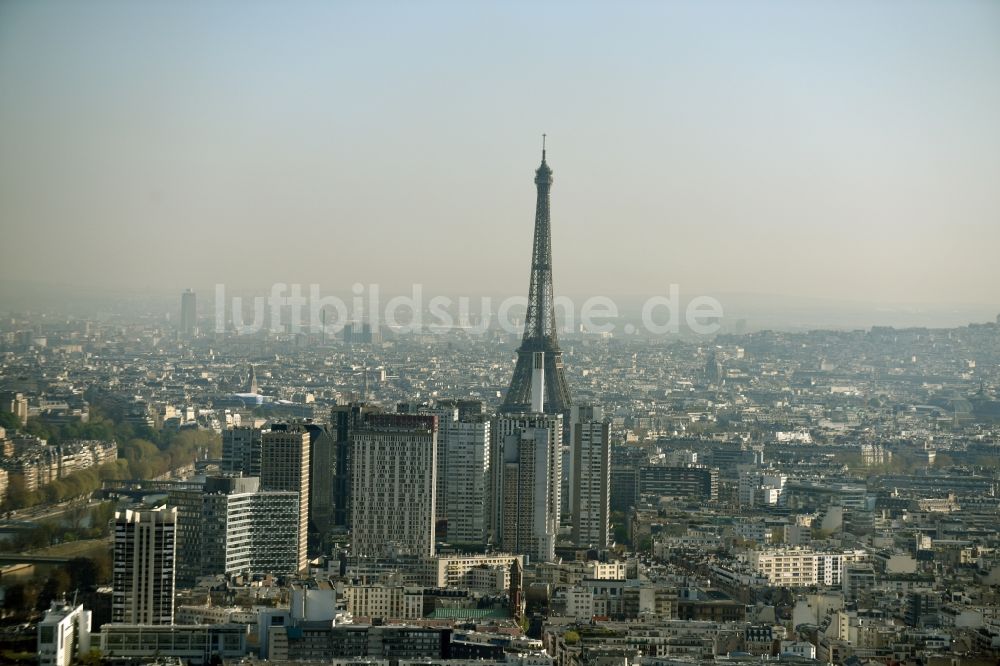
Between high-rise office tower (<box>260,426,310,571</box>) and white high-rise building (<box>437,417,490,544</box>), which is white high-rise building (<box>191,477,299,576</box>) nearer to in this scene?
high-rise office tower (<box>260,426,310,571</box>)

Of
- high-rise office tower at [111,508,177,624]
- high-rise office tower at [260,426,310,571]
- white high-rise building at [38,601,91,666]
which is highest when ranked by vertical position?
high-rise office tower at [260,426,310,571]

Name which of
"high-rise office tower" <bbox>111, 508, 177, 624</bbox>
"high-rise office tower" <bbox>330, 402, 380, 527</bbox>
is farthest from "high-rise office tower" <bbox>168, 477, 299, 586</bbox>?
"high-rise office tower" <bbox>111, 508, 177, 624</bbox>

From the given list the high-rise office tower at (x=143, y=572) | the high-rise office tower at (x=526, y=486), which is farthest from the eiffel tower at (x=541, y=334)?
the high-rise office tower at (x=143, y=572)

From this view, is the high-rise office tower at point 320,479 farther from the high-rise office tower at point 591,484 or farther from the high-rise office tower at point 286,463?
the high-rise office tower at point 591,484

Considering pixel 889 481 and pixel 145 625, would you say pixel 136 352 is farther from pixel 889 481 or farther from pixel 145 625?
pixel 145 625

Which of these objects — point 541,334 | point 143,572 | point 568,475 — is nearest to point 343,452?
point 568,475

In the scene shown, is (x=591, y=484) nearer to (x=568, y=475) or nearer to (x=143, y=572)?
(x=568, y=475)
